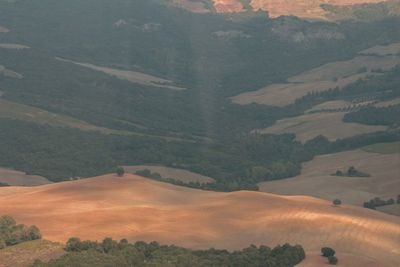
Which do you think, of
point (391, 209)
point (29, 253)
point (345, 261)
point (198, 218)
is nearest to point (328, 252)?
point (345, 261)

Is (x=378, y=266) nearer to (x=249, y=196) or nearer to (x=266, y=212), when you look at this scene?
(x=266, y=212)

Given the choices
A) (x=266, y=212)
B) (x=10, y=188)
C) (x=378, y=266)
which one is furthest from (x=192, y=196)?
(x=378, y=266)

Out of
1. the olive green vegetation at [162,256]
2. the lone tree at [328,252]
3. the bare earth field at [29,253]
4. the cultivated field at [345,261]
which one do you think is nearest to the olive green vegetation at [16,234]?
the bare earth field at [29,253]

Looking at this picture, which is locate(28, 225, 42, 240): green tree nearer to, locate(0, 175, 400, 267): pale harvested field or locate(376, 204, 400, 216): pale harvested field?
locate(0, 175, 400, 267): pale harvested field

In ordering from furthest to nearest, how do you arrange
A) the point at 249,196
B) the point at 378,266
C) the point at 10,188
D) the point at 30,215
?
the point at 10,188, the point at 249,196, the point at 30,215, the point at 378,266

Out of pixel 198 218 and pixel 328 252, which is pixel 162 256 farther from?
pixel 198 218

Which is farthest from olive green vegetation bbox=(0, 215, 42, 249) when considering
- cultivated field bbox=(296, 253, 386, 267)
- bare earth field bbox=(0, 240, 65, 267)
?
cultivated field bbox=(296, 253, 386, 267)
